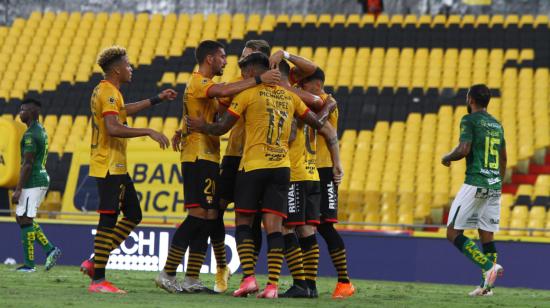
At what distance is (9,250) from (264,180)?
7.74 metres

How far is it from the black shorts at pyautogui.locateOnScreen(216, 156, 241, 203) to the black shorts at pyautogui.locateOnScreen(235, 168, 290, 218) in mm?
441

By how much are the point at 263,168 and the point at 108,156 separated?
4.78 feet

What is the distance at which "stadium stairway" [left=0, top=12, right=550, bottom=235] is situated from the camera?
18609mm

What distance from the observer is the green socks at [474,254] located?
9.85 m

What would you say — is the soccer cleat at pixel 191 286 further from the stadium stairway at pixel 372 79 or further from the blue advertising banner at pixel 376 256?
the stadium stairway at pixel 372 79

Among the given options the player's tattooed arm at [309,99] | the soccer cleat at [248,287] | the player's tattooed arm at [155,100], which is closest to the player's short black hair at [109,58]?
the player's tattooed arm at [155,100]

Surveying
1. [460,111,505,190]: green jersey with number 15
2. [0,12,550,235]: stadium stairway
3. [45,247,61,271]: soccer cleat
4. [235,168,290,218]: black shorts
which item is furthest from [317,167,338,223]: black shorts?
[0,12,550,235]: stadium stairway

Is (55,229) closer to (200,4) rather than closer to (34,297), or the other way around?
(34,297)

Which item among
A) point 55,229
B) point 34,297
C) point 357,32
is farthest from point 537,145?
point 34,297

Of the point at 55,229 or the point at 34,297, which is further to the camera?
the point at 55,229

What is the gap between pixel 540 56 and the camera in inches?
854

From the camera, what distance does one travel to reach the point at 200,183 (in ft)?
28.9

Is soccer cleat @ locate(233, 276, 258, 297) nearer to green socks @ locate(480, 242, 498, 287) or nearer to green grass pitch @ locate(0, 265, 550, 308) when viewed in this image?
green grass pitch @ locate(0, 265, 550, 308)

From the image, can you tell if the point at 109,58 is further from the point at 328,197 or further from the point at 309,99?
the point at 328,197
